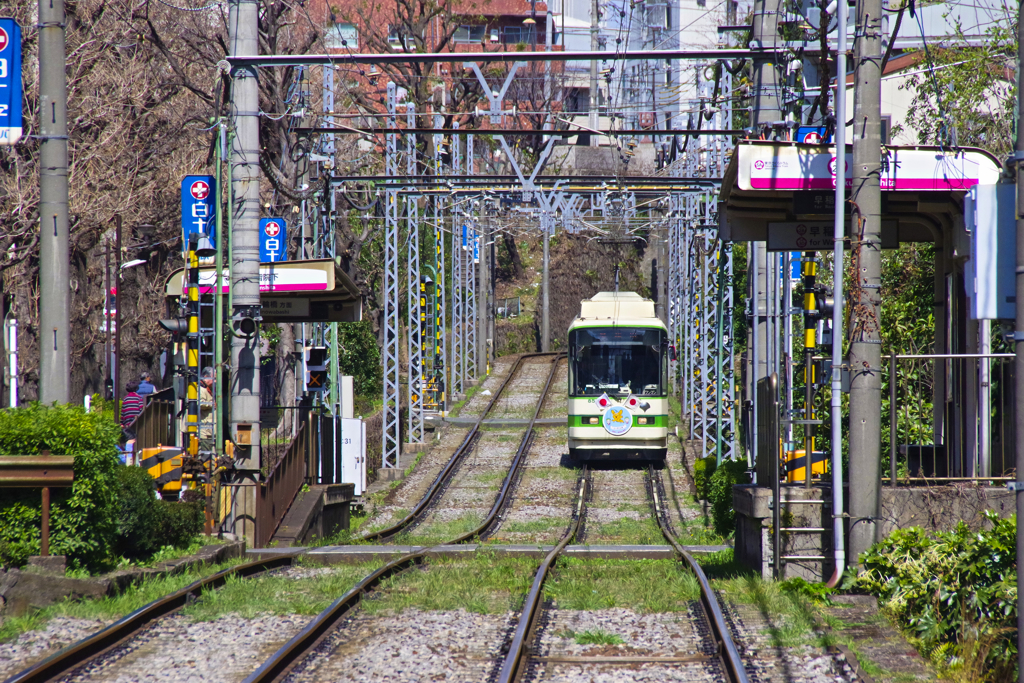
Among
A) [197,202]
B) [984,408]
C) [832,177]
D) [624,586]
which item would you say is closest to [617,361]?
[197,202]

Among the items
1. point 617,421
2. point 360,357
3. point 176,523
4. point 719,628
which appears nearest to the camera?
point 719,628

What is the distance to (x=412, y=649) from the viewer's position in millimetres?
8141

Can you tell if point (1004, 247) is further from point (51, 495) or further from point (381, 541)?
point (381, 541)

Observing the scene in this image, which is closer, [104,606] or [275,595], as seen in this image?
[104,606]

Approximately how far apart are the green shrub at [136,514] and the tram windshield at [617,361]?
15.0 meters

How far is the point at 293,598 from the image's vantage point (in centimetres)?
1024

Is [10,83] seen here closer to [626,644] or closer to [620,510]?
[626,644]

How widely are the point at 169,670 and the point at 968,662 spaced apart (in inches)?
203

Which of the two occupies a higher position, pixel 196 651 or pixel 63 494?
pixel 63 494

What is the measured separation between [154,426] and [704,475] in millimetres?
10148

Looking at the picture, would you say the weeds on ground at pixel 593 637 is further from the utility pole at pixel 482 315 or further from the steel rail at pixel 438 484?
the utility pole at pixel 482 315

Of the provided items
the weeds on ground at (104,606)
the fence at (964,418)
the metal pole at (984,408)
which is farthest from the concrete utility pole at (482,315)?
the metal pole at (984,408)

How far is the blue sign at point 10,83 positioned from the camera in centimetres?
1080

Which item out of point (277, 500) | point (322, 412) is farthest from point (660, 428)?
point (277, 500)
